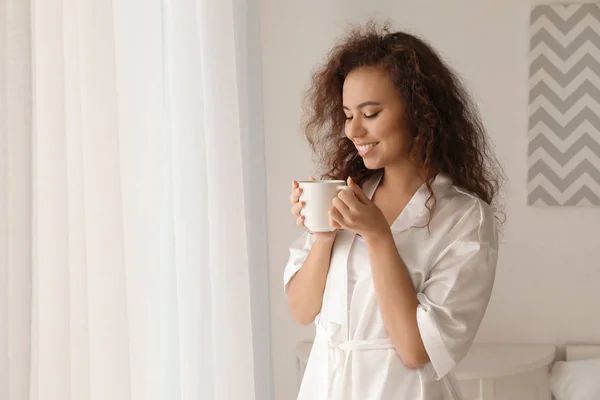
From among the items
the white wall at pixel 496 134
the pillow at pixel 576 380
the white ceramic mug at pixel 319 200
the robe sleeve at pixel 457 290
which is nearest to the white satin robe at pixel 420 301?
the robe sleeve at pixel 457 290

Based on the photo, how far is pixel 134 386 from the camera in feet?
2.93

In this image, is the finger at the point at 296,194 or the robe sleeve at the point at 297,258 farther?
the robe sleeve at the point at 297,258

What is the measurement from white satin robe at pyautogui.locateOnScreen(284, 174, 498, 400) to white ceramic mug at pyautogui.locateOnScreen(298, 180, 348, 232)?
102 mm

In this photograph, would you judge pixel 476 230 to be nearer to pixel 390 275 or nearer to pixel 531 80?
pixel 390 275

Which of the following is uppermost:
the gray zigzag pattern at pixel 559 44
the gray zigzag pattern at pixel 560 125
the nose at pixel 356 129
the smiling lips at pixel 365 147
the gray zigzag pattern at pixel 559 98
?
the gray zigzag pattern at pixel 559 44

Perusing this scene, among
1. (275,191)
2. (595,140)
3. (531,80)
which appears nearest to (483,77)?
(531,80)

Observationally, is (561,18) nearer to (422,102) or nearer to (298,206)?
(422,102)

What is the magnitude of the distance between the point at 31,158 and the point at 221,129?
27.3 inches

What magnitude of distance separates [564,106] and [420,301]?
4.95 feet

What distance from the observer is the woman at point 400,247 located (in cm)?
114

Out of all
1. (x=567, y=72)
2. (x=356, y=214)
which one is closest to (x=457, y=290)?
(x=356, y=214)

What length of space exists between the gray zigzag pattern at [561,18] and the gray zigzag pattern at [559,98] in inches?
7.1

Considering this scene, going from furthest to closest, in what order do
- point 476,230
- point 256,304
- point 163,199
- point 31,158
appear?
point 256,304
point 476,230
point 163,199
point 31,158

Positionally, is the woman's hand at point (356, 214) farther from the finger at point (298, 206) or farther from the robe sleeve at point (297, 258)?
the robe sleeve at point (297, 258)
